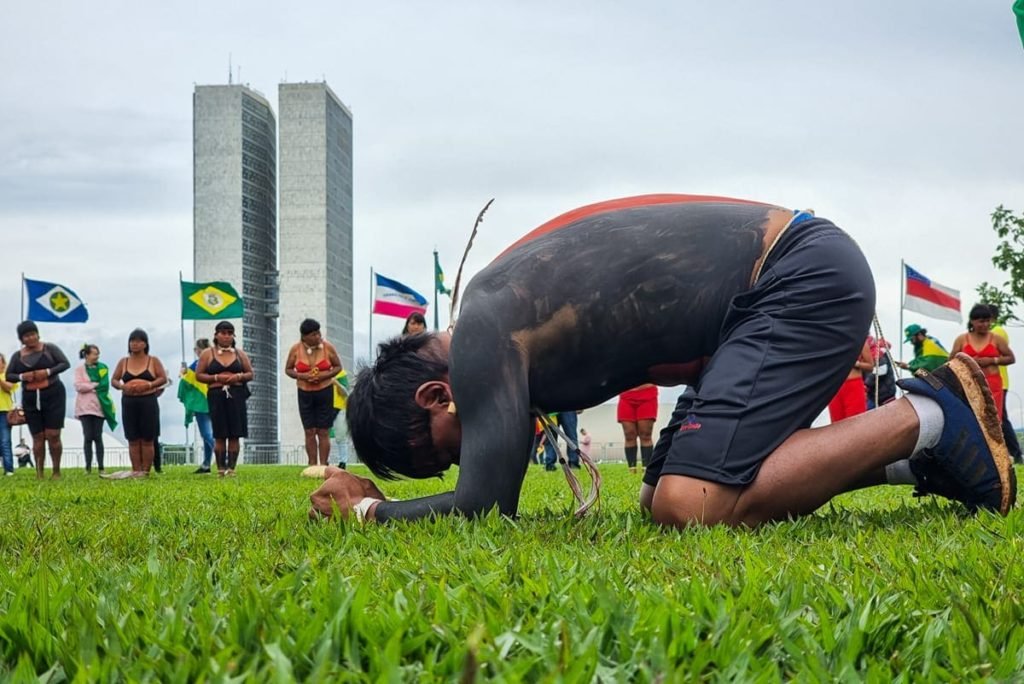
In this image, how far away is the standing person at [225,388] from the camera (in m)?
13.4

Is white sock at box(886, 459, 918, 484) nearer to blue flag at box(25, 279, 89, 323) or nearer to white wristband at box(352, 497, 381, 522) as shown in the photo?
white wristband at box(352, 497, 381, 522)

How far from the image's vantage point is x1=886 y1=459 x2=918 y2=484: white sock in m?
3.66

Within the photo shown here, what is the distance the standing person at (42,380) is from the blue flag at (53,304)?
9543 millimetres

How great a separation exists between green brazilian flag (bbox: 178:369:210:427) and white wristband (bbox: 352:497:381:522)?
1345 centimetres

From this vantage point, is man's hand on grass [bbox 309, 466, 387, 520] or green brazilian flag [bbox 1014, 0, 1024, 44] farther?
green brazilian flag [bbox 1014, 0, 1024, 44]

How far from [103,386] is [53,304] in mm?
7214

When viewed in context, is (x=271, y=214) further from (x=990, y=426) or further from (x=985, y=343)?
(x=990, y=426)

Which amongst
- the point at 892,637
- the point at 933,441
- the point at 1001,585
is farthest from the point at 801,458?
the point at 892,637

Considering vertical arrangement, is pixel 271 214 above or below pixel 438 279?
above

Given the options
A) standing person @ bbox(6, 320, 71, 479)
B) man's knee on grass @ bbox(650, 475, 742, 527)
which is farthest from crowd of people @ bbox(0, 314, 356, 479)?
man's knee on grass @ bbox(650, 475, 742, 527)

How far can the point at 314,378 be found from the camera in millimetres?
12695

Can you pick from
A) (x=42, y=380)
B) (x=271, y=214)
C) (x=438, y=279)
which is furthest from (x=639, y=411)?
(x=271, y=214)

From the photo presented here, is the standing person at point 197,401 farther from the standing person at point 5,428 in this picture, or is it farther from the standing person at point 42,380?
the standing person at point 42,380

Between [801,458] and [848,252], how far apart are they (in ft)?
2.26
